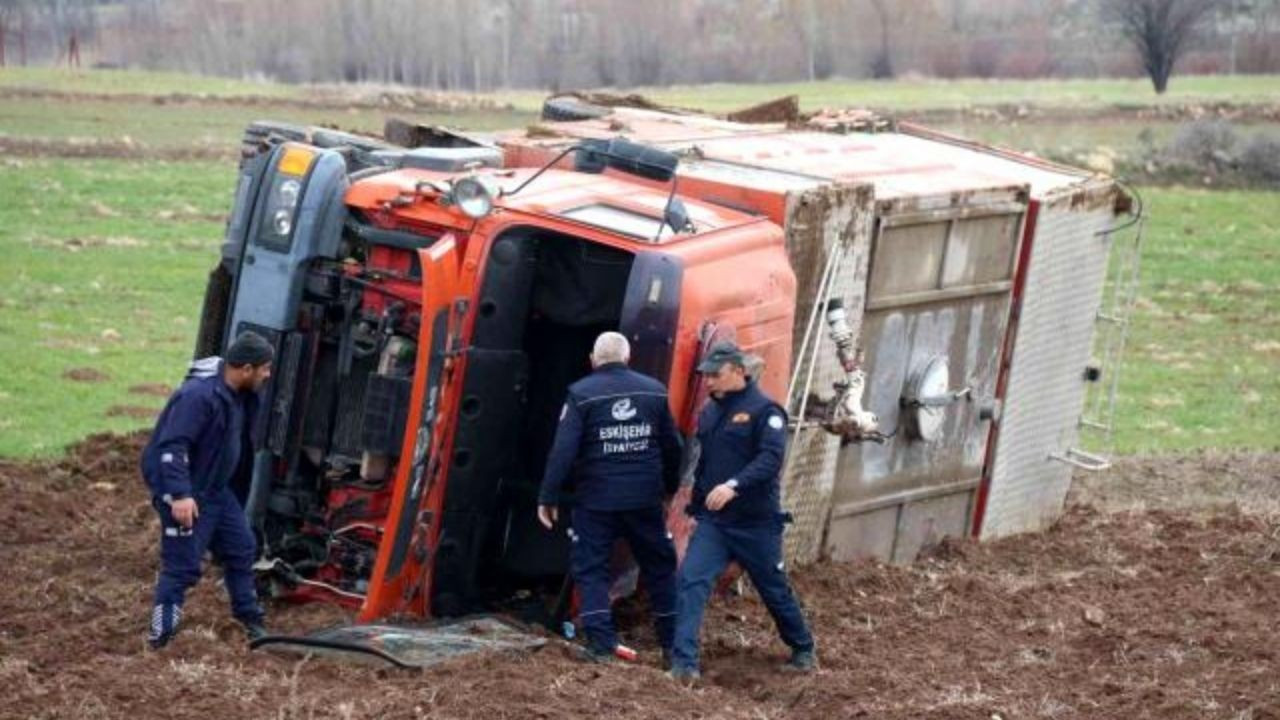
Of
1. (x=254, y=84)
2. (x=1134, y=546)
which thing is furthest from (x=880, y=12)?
(x=1134, y=546)

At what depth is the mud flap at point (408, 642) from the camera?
33.3ft

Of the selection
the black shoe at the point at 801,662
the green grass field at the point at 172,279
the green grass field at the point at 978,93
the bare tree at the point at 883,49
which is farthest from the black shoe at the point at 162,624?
the bare tree at the point at 883,49

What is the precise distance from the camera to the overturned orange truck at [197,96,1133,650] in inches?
437

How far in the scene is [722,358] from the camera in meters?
10.6

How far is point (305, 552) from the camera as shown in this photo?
Result: 11.8 meters

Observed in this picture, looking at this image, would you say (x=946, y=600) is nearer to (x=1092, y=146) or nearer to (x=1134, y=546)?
(x=1134, y=546)

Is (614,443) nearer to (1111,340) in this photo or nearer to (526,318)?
(526,318)

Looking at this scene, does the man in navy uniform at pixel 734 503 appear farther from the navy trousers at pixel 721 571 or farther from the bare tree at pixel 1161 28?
the bare tree at pixel 1161 28

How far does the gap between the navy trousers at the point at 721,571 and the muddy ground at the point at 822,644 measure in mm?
212

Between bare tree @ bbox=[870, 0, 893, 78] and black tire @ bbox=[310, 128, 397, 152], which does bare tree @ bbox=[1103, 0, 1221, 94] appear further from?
black tire @ bbox=[310, 128, 397, 152]

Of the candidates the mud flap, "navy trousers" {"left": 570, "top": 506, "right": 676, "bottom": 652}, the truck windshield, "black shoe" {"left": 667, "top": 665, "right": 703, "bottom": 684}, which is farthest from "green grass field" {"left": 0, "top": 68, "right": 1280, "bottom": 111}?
"black shoe" {"left": 667, "top": 665, "right": 703, "bottom": 684}

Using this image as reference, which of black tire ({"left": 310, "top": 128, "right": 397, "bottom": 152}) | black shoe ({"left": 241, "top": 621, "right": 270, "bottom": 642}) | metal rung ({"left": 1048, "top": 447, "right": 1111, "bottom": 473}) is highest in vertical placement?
black tire ({"left": 310, "top": 128, "right": 397, "bottom": 152})

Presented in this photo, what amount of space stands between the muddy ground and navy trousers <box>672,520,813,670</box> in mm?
212

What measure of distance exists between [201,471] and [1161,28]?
175 feet
